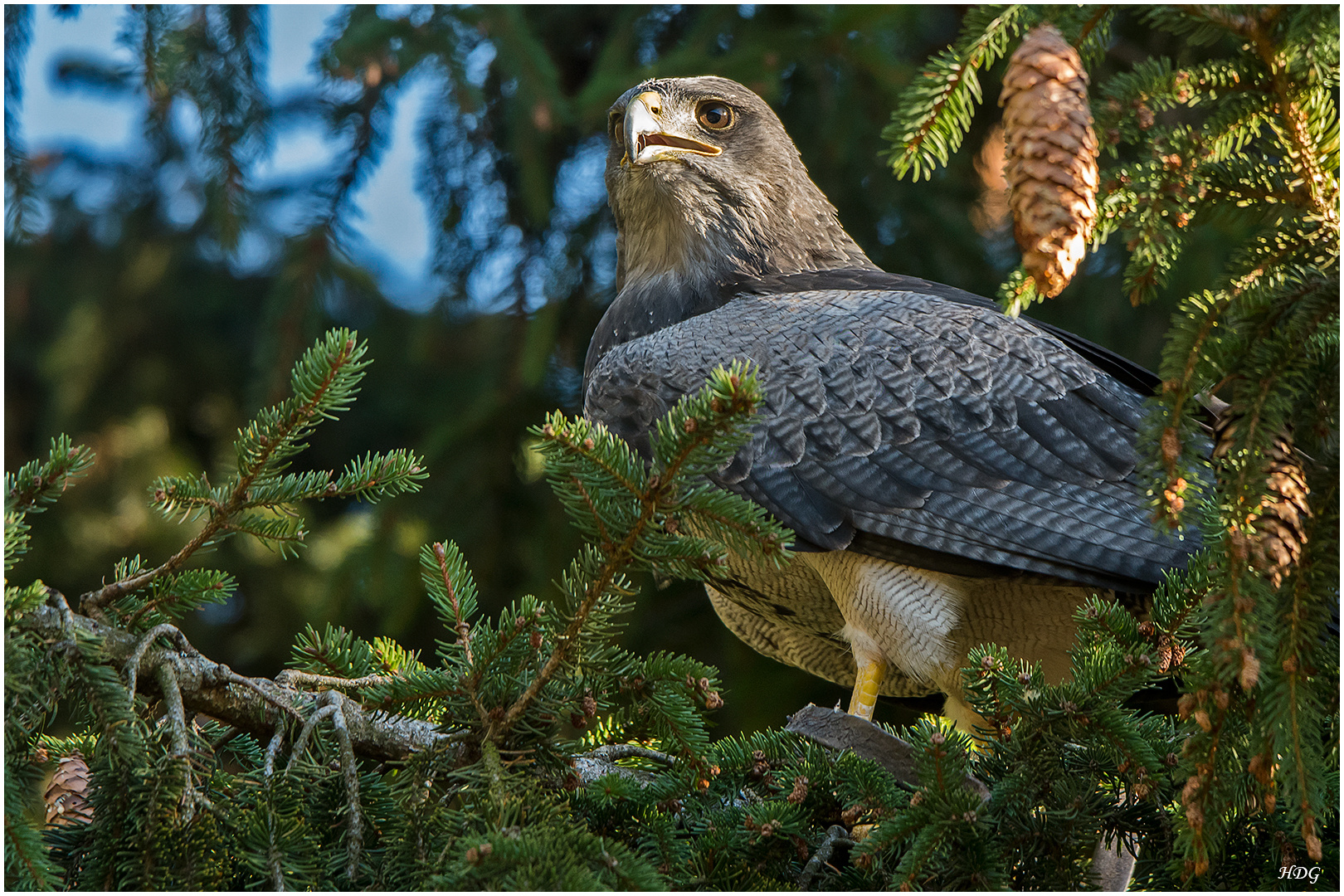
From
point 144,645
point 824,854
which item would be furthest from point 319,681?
point 824,854

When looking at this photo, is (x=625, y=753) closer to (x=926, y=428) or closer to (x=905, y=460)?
(x=905, y=460)

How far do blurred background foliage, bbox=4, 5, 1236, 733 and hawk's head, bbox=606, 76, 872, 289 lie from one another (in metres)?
0.41

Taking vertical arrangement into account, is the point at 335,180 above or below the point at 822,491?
above

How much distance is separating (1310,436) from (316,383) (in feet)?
5.32

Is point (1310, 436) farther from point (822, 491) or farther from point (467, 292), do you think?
point (467, 292)

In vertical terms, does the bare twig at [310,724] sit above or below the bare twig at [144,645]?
below

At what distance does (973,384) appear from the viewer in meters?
3.41

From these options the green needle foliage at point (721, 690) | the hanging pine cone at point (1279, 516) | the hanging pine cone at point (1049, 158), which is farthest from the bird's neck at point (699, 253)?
the hanging pine cone at point (1279, 516)

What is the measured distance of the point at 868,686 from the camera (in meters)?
3.38

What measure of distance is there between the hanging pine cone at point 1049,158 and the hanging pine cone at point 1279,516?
0.40m

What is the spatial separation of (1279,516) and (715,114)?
3.02 m

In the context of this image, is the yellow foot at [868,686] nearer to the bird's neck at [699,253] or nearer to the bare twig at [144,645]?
the bird's neck at [699,253]

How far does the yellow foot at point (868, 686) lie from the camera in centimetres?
337

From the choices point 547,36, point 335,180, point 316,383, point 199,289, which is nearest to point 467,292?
point 335,180
